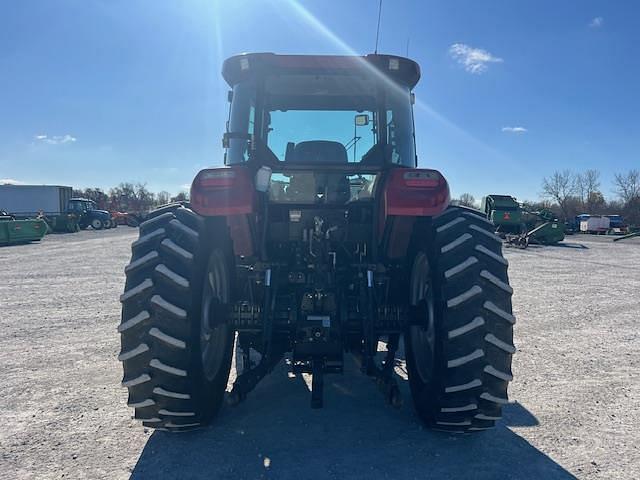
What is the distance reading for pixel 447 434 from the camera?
2854 millimetres

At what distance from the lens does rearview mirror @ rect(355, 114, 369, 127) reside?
3.67 m

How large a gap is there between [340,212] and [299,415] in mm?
1558

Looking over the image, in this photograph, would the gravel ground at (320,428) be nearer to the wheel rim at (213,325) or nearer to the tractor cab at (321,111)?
the wheel rim at (213,325)

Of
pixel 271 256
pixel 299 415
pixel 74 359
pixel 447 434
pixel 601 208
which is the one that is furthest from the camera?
pixel 601 208

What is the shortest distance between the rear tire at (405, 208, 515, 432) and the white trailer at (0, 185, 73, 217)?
44.4 m

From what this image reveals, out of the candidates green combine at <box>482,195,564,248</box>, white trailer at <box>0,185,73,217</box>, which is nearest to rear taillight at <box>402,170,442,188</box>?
green combine at <box>482,195,564,248</box>

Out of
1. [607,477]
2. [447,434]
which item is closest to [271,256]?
[447,434]

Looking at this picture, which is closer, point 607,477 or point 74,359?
point 607,477

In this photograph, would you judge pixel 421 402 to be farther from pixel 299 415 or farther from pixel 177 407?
pixel 177 407

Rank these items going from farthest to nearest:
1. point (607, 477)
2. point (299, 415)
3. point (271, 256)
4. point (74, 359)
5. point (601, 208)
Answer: point (601, 208) → point (74, 359) → point (271, 256) → point (299, 415) → point (607, 477)

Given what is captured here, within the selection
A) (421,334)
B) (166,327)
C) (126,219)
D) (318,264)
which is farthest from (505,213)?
(126,219)

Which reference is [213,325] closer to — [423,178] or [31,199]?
[423,178]

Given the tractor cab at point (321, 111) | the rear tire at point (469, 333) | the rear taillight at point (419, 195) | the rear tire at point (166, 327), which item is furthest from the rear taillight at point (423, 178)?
the rear tire at point (166, 327)

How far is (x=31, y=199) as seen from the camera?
130ft
